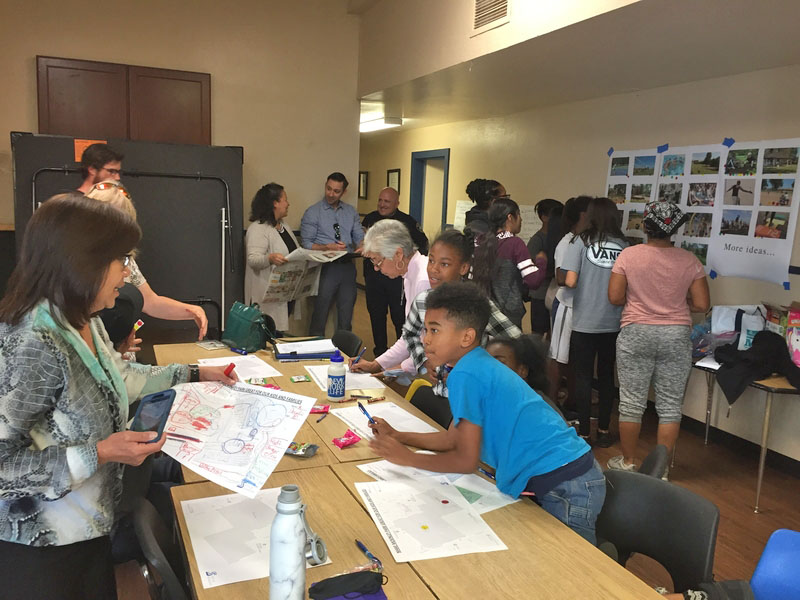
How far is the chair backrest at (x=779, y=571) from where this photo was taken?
1.38 metres

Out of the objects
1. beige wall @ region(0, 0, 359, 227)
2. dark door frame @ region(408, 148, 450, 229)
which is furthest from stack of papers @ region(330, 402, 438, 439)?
dark door frame @ region(408, 148, 450, 229)

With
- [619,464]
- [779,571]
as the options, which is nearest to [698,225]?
[619,464]

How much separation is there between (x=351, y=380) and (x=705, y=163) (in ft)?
9.31

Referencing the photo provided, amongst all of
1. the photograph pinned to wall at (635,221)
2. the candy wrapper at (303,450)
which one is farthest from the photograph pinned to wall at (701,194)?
the candy wrapper at (303,450)

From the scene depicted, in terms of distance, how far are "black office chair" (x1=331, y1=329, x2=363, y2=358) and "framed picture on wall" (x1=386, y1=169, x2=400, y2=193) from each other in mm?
5804

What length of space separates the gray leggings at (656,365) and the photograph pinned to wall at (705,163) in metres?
1.22

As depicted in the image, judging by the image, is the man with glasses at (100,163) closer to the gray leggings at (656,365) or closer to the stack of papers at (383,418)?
the stack of papers at (383,418)

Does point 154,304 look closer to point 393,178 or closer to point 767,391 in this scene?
point 767,391

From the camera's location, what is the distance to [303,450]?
6.12 ft

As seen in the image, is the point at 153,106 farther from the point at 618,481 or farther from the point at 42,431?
the point at 618,481

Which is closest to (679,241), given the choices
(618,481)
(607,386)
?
(607,386)

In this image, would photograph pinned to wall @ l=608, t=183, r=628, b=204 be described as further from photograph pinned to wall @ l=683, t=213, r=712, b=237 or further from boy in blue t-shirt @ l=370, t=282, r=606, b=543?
boy in blue t-shirt @ l=370, t=282, r=606, b=543

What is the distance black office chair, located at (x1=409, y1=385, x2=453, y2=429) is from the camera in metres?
2.33

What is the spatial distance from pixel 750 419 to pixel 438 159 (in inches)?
Answer: 210
